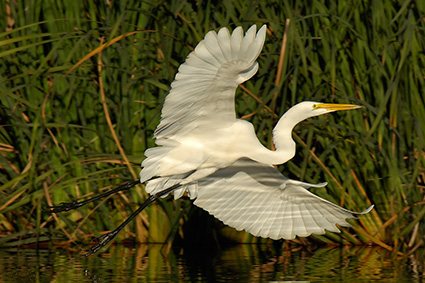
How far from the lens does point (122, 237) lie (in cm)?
491

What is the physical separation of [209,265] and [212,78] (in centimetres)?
118

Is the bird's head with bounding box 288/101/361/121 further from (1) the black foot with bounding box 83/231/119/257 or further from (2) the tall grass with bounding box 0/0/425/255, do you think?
(1) the black foot with bounding box 83/231/119/257

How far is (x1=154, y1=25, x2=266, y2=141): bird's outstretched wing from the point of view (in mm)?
3379

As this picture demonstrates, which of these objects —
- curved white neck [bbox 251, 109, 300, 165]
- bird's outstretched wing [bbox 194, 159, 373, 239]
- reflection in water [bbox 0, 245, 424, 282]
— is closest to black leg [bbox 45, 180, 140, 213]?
reflection in water [bbox 0, 245, 424, 282]

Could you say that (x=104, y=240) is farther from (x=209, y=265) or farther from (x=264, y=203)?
(x=264, y=203)

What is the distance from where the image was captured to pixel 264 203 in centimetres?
446

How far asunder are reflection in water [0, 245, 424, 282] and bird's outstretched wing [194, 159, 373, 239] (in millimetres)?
195

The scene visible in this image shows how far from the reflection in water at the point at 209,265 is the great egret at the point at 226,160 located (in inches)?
7.2

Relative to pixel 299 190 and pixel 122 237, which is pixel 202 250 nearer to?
pixel 122 237

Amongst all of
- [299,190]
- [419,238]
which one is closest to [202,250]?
[299,190]

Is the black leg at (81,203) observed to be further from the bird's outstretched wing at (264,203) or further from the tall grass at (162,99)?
the bird's outstretched wing at (264,203)

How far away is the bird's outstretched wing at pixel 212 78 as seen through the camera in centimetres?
338

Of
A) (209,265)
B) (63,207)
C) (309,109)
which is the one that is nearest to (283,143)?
(309,109)

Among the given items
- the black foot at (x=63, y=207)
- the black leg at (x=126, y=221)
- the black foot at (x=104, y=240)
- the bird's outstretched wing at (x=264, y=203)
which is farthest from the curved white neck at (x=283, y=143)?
the black foot at (x=63, y=207)
